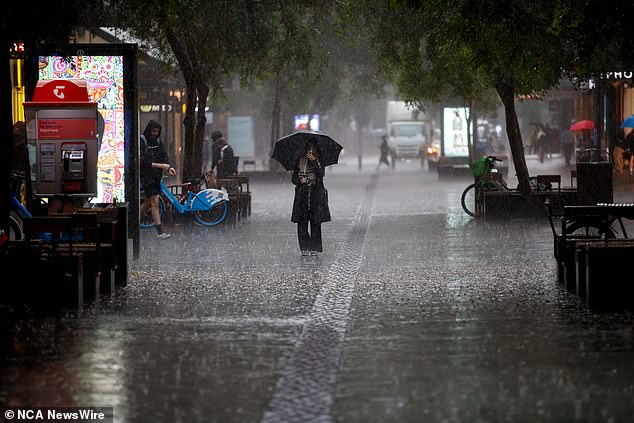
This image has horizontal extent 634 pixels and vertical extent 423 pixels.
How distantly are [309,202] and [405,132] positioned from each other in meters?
56.5

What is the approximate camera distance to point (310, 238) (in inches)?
733

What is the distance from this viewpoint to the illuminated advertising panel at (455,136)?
5316cm

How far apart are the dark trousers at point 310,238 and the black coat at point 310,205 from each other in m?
0.09

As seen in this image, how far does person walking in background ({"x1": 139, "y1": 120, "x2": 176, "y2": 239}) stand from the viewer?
70.7 feet

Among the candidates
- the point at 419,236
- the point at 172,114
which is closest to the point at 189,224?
the point at 419,236

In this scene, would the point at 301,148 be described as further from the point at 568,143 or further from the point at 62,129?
the point at 568,143

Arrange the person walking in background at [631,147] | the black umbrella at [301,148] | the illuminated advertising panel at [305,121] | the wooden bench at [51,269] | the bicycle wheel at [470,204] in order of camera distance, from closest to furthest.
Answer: the wooden bench at [51,269], the black umbrella at [301,148], the bicycle wheel at [470,204], the person walking in background at [631,147], the illuminated advertising panel at [305,121]

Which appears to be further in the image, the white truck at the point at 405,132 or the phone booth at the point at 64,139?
the white truck at the point at 405,132

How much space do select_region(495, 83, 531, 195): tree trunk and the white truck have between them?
141 feet

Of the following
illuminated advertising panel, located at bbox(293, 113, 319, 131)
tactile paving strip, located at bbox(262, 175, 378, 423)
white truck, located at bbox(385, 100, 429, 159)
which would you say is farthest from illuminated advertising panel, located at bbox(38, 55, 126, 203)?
white truck, located at bbox(385, 100, 429, 159)

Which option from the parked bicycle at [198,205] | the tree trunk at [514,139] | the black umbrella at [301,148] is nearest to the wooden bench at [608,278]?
the black umbrella at [301,148]

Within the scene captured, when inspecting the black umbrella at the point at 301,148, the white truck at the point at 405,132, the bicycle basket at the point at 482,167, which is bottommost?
the bicycle basket at the point at 482,167

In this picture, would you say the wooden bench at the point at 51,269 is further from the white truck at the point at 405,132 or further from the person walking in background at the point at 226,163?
the white truck at the point at 405,132

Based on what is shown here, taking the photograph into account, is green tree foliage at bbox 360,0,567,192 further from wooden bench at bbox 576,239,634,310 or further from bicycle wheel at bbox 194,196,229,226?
bicycle wheel at bbox 194,196,229,226
